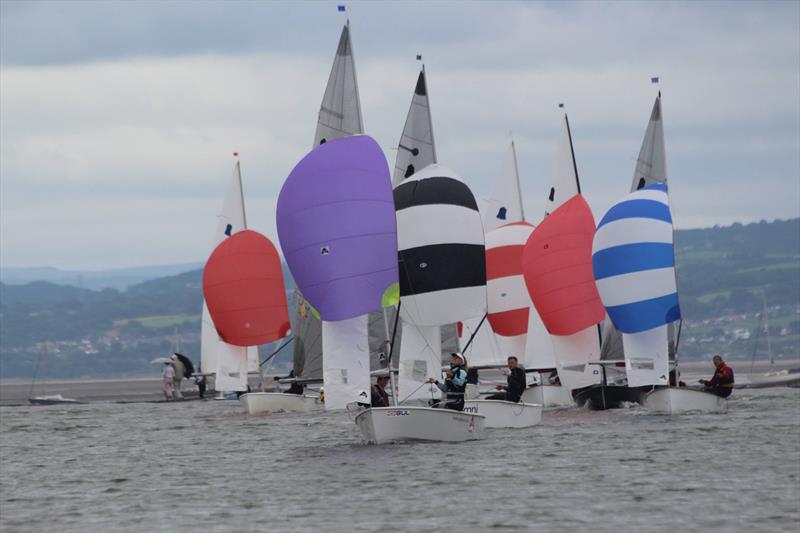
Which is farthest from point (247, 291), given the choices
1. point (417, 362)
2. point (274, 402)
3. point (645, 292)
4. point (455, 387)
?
point (455, 387)

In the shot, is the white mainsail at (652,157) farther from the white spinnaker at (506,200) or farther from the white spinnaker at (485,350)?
the white spinnaker at (506,200)

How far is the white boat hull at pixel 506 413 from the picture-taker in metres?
37.9

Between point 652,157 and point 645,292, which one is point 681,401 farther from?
point 652,157

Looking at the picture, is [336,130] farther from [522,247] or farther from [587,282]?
[522,247]

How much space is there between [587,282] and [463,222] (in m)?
13.6

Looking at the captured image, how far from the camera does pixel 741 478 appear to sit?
26969mm

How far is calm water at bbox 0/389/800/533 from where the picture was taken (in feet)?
76.6

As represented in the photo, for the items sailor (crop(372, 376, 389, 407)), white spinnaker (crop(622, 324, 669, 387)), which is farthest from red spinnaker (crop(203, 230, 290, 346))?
sailor (crop(372, 376, 389, 407))

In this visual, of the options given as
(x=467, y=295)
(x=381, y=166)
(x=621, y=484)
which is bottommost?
(x=621, y=484)

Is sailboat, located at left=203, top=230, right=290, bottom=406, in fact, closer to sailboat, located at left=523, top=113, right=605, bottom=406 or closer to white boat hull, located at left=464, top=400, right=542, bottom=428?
sailboat, located at left=523, top=113, right=605, bottom=406

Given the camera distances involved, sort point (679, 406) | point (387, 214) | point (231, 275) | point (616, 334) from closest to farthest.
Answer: point (387, 214)
point (679, 406)
point (616, 334)
point (231, 275)

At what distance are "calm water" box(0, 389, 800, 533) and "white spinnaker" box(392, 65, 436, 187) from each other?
280 inches

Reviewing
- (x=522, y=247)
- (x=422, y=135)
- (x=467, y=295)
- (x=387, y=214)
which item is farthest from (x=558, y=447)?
(x=522, y=247)

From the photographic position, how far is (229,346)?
5766 centimetres
